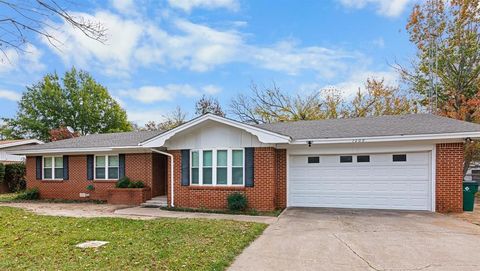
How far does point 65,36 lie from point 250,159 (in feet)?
23.0

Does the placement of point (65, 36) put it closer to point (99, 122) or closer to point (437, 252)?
point (437, 252)

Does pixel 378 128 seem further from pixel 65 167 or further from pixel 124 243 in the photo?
pixel 65 167

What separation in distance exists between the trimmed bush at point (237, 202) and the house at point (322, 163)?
221 millimetres

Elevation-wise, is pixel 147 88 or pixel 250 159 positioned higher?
pixel 147 88

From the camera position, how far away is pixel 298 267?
503 centimetres

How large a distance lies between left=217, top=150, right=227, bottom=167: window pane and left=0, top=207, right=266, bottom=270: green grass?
9.24 ft

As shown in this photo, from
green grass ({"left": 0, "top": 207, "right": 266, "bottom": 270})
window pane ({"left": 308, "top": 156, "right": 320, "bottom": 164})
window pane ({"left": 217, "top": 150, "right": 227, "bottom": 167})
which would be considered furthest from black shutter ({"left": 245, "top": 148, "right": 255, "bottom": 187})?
green grass ({"left": 0, "top": 207, "right": 266, "bottom": 270})

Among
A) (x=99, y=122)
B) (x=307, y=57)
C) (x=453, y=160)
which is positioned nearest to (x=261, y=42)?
(x=307, y=57)

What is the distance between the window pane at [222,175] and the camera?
11188 mm

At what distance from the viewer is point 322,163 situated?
1127 cm

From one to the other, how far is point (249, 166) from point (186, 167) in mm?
2409

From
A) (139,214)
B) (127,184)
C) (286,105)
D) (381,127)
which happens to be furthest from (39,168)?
(286,105)

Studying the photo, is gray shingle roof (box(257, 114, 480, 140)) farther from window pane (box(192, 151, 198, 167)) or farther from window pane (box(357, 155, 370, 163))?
window pane (box(192, 151, 198, 167))

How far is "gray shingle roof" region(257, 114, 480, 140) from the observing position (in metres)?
9.69
